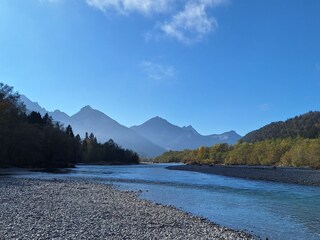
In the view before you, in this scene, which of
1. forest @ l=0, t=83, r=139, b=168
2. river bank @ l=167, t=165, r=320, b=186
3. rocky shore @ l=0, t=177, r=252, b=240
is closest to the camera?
rocky shore @ l=0, t=177, r=252, b=240

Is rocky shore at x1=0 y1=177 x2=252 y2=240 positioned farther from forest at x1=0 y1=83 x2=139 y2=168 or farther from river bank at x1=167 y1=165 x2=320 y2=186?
forest at x1=0 y1=83 x2=139 y2=168

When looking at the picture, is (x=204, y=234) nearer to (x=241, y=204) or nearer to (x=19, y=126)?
(x=241, y=204)

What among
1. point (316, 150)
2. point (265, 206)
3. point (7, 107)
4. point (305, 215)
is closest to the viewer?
point (305, 215)

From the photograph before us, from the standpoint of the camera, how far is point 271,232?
71.8ft

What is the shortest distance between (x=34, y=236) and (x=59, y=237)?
1004mm

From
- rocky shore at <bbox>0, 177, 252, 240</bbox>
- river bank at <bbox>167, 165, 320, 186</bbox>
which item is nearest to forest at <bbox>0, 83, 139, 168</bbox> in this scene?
river bank at <bbox>167, 165, 320, 186</bbox>

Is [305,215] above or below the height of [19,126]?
below

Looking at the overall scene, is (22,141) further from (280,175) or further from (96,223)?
(96,223)

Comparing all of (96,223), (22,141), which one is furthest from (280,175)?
(96,223)

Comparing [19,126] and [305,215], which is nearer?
[305,215]

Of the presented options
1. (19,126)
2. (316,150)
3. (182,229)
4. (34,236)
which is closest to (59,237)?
(34,236)

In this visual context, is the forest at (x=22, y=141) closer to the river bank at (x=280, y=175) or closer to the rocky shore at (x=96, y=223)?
the river bank at (x=280, y=175)

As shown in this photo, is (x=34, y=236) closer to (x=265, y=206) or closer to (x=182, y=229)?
(x=182, y=229)

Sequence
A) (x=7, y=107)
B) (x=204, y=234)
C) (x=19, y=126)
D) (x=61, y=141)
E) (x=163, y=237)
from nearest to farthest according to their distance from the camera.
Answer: (x=163, y=237), (x=204, y=234), (x=7, y=107), (x=19, y=126), (x=61, y=141)
